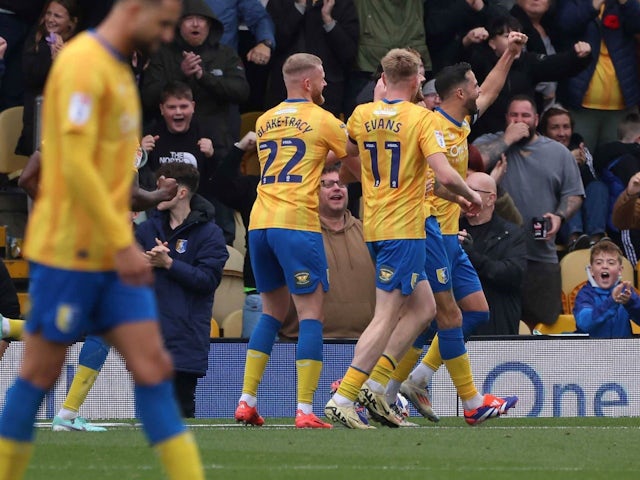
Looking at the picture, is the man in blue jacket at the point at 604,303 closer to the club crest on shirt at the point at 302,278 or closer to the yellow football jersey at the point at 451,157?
the yellow football jersey at the point at 451,157

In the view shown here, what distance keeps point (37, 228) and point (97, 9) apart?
33.0ft

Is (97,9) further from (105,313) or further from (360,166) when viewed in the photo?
(105,313)

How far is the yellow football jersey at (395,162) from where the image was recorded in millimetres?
10609

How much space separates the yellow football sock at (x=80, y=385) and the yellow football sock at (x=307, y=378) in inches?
55.5

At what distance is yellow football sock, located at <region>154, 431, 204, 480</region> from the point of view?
5.75 metres

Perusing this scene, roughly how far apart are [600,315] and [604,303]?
4.8 inches

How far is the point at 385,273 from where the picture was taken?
10625 mm

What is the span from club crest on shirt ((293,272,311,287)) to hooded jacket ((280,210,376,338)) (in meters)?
2.77

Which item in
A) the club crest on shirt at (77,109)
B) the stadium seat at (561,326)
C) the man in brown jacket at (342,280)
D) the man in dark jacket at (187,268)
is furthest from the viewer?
the stadium seat at (561,326)

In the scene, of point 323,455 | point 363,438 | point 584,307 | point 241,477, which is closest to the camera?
point 241,477

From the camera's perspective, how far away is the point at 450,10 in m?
16.4

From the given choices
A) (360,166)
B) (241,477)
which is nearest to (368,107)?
(360,166)

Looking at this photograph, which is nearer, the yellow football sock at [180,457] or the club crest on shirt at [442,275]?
the yellow football sock at [180,457]

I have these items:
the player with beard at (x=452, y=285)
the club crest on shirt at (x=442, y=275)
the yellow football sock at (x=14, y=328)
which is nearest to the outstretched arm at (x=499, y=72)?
the player with beard at (x=452, y=285)
